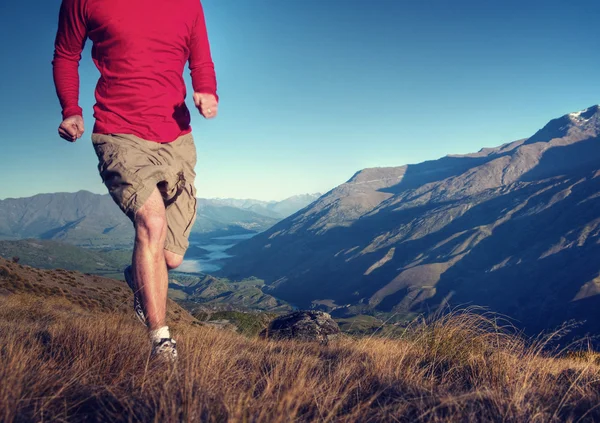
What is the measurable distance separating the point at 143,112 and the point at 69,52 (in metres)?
0.93

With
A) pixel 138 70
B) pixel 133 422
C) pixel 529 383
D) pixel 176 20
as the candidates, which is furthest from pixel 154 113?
pixel 529 383

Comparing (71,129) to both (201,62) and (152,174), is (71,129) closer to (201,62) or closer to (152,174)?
(152,174)

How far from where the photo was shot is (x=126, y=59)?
306cm

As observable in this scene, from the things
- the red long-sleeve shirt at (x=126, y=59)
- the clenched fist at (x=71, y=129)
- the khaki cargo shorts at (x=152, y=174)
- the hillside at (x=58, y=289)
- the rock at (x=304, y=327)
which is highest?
the red long-sleeve shirt at (x=126, y=59)

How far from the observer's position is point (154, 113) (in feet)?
10.5

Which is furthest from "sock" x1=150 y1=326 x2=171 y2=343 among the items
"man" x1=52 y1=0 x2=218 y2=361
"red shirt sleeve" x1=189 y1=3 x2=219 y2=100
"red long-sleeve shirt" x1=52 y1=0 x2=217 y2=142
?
"red shirt sleeve" x1=189 y1=3 x2=219 y2=100

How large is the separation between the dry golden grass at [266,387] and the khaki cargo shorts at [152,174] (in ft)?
3.53

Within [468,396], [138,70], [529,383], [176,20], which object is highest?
[176,20]

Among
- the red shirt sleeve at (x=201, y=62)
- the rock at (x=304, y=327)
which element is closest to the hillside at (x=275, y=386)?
the red shirt sleeve at (x=201, y=62)

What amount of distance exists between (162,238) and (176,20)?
6.91 ft

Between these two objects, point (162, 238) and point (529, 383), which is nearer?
point (529, 383)

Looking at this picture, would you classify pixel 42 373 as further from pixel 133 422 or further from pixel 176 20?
pixel 176 20

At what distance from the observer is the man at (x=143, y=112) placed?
112 inches

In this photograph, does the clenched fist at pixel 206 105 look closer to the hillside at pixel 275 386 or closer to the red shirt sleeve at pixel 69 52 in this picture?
the red shirt sleeve at pixel 69 52
